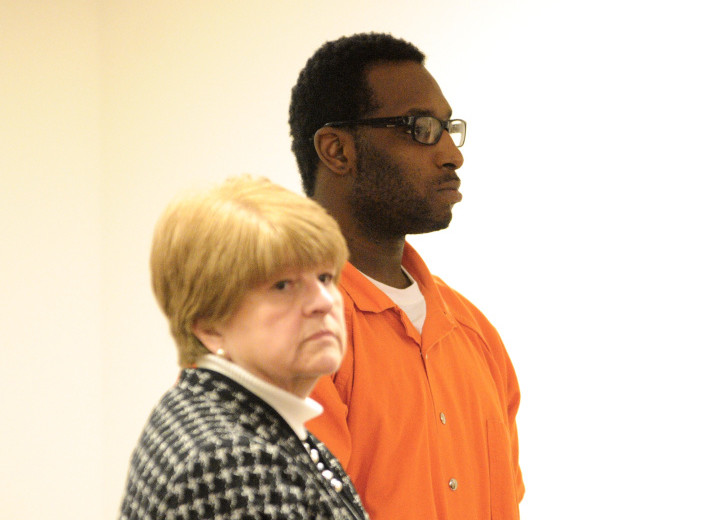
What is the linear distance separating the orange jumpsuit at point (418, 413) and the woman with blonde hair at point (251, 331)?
0.39m

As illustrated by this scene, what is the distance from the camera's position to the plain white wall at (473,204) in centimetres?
246

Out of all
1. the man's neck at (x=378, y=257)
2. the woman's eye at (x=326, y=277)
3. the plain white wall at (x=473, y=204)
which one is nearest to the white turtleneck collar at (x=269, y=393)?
the woman's eye at (x=326, y=277)

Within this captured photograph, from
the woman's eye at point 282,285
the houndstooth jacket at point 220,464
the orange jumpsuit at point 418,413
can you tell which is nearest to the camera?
the houndstooth jacket at point 220,464

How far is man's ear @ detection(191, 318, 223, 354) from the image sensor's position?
894 millimetres

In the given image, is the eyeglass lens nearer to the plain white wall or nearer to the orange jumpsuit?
the orange jumpsuit

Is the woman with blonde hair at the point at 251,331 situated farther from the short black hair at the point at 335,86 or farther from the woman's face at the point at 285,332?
the short black hair at the point at 335,86

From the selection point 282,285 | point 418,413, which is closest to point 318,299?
point 282,285

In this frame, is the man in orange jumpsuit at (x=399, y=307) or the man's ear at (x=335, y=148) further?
the man's ear at (x=335, y=148)

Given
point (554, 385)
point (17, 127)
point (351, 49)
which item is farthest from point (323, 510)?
point (17, 127)

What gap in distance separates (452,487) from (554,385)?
119 cm

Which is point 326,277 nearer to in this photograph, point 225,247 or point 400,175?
point 225,247

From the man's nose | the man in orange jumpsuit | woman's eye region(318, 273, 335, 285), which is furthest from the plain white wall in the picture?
woman's eye region(318, 273, 335, 285)

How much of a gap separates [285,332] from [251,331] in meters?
0.03

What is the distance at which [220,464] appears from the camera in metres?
0.78
